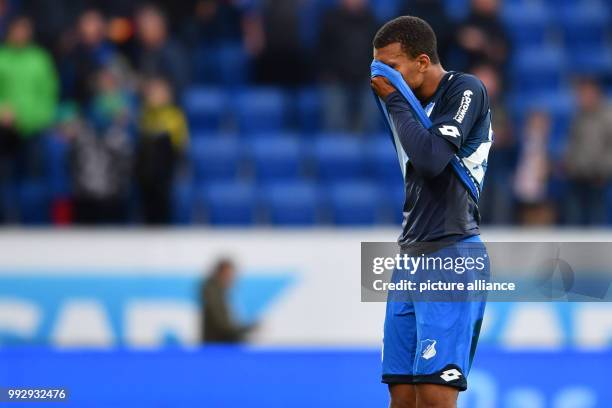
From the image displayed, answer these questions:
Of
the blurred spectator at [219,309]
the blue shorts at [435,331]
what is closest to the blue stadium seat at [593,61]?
the blurred spectator at [219,309]

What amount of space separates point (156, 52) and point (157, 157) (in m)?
1.49

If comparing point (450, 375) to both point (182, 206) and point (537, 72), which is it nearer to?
point (182, 206)

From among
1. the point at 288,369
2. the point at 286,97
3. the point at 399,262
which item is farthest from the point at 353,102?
the point at 399,262

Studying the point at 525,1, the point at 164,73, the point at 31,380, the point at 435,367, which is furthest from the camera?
the point at 525,1

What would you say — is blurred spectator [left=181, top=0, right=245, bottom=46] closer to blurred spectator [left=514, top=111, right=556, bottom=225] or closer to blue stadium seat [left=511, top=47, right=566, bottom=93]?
blue stadium seat [left=511, top=47, right=566, bottom=93]

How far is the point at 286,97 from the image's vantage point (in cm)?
1305

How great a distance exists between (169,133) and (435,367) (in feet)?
22.8

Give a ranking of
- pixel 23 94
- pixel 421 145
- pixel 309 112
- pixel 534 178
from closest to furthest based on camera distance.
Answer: pixel 421 145 < pixel 534 178 < pixel 23 94 < pixel 309 112

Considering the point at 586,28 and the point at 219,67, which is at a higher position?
the point at 586,28

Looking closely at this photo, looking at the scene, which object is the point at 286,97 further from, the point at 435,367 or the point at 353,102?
the point at 435,367

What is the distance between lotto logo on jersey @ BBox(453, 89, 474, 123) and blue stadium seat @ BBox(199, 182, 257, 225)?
6.96m

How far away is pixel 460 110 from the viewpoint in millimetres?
5172

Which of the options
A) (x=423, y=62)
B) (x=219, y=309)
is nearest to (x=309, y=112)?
(x=219, y=309)

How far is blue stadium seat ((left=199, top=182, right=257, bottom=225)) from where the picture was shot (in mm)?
12031
